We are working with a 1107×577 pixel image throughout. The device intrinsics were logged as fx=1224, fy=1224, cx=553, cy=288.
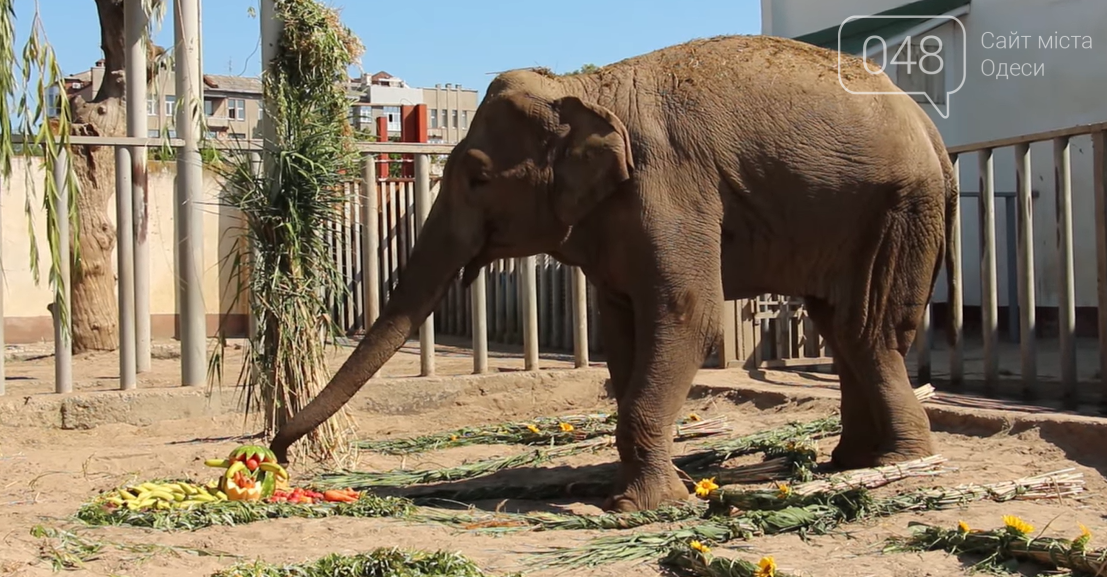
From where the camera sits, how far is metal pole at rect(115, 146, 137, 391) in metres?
9.27

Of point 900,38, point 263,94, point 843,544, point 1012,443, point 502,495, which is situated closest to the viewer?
point 843,544

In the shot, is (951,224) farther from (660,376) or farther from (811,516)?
(811,516)

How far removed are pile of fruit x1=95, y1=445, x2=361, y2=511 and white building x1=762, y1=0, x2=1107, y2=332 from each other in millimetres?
11217

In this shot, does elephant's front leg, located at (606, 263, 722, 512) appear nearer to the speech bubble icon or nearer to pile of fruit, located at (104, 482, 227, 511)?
pile of fruit, located at (104, 482, 227, 511)

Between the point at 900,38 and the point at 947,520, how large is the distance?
13.6 meters

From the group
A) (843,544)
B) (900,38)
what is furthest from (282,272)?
(900,38)

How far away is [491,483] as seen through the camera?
700 centimetres

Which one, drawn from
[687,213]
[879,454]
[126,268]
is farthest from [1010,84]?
[126,268]

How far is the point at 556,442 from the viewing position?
8266 millimetres

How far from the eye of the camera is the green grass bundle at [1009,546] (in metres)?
4.64

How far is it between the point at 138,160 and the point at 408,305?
172 inches

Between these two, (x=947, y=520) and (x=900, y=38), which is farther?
(x=900, y=38)

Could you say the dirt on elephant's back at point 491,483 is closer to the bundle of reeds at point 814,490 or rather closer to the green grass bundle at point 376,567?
the bundle of reeds at point 814,490

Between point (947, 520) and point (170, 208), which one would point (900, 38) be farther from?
point (947, 520)
